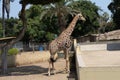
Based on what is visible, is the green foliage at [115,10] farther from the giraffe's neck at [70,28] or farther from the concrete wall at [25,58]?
the giraffe's neck at [70,28]

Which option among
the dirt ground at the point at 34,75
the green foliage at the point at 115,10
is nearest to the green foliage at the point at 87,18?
the green foliage at the point at 115,10

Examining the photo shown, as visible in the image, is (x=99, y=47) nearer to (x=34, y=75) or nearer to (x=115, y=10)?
(x=34, y=75)

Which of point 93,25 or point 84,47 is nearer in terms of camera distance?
point 84,47

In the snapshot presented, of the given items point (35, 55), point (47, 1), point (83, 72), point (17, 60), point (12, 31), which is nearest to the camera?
point (83, 72)

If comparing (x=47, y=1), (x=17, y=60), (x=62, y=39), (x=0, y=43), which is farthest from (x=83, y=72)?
(x=17, y=60)

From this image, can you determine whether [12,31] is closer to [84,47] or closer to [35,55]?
[35,55]

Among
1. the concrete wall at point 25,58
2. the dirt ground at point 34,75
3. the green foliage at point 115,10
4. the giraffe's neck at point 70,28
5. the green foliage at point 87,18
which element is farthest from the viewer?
the green foliage at point 87,18

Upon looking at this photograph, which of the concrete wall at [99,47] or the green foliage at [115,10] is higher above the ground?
the green foliage at [115,10]

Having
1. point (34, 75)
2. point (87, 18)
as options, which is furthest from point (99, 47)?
point (87, 18)

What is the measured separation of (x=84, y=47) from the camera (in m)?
14.2

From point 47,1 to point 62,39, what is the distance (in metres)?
4.54

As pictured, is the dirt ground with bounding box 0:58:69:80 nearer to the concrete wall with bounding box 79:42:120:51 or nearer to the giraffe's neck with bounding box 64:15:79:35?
the concrete wall with bounding box 79:42:120:51

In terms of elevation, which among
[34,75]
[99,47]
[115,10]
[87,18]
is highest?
[115,10]

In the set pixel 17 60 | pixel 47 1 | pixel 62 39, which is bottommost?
pixel 17 60
